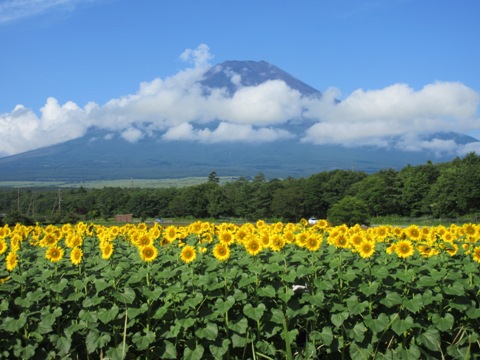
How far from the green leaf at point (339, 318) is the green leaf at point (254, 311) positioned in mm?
785

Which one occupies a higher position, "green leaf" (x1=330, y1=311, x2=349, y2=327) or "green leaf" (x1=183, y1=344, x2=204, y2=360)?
"green leaf" (x1=330, y1=311, x2=349, y2=327)

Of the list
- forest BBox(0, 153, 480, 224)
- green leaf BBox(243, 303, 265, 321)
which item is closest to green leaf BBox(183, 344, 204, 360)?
green leaf BBox(243, 303, 265, 321)

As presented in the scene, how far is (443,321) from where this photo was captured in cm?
590

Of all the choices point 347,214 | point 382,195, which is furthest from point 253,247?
point 382,195

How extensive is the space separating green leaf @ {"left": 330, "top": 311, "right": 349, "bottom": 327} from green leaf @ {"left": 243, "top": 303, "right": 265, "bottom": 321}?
0.78 m

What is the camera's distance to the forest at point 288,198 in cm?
8619

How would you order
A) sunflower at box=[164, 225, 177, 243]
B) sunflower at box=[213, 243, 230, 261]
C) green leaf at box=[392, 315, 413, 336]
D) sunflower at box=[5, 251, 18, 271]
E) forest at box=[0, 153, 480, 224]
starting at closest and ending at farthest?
green leaf at box=[392, 315, 413, 336] < sunflower at box=[5, 251, 18, 271] < sunflower at box=[213, 243, 230, 261] < sunflower at box=[164, 225, 177, 243] < forest at box=[0, 153, 480, 224]

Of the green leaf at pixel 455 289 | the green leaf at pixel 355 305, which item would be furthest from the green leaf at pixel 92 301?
the green leaf at pixel 455 289

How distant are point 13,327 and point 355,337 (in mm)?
3728

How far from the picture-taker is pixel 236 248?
7.40 meters

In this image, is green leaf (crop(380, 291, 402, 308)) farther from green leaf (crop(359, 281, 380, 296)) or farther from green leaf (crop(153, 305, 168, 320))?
green leaf (crop(153, 305, 168, 320))

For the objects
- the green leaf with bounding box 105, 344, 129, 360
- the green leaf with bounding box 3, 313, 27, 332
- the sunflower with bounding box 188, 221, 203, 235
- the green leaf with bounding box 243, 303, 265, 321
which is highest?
the sunflower with bounding box 188, 221, 203, 235

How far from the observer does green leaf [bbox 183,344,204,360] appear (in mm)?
5633

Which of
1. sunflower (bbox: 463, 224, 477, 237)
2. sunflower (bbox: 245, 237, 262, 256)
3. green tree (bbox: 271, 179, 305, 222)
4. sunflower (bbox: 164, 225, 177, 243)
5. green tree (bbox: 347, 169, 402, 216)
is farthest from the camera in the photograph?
green tree (bbox: 271, 179, 305, 222)
